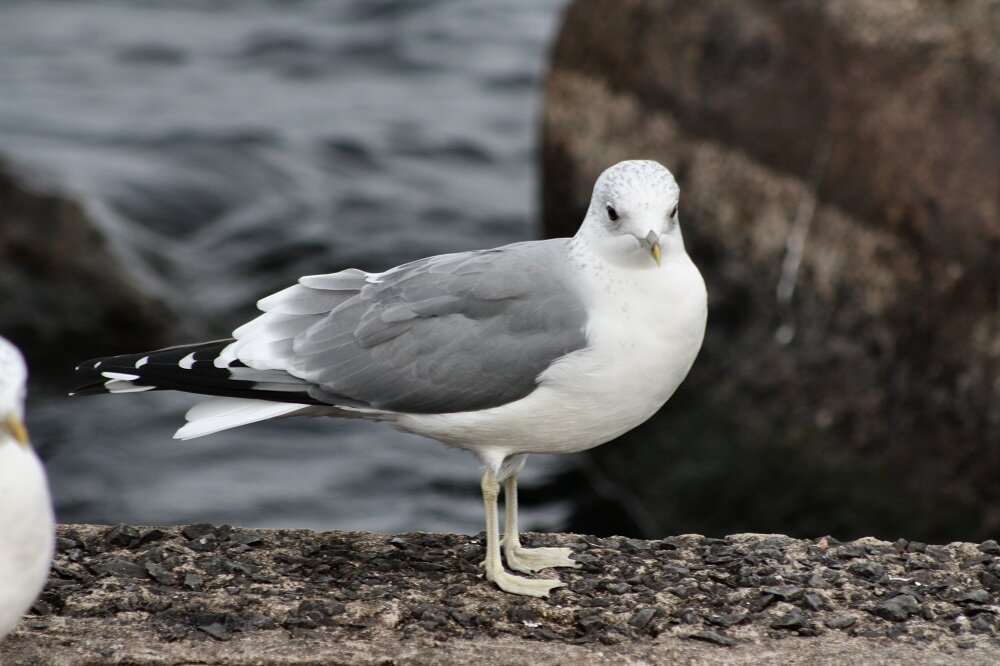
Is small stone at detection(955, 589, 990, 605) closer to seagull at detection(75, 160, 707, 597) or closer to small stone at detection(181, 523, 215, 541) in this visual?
seagull at detection(75, 160, 707, 597)

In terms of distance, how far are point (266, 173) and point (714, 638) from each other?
9.74 m

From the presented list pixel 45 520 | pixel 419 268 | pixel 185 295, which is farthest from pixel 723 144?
pixel 45 520

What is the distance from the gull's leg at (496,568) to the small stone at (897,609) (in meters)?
0.97

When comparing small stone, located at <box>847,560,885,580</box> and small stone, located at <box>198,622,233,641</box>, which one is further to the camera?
small stone, located at <box>847,560,885,580</box>

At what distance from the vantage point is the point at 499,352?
440 cm

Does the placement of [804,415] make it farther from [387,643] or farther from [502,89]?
[502,89]

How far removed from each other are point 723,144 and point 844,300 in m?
1.21

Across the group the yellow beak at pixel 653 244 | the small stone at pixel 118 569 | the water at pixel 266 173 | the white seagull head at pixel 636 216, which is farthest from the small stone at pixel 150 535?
the water at pixel 266 173

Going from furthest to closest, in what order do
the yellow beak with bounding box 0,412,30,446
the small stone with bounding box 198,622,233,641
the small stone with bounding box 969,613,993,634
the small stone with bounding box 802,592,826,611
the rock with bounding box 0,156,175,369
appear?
the rock with bounding box 0,156,175,369 < the small stone with bounding box 802,592,826,611 < the small stone with bounding box 969,613,993,634 < the small stone with bounding box 198,622,233,641 < the yellow beak with bounding box 0,412,30,446

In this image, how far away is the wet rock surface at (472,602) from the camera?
3.93 meters

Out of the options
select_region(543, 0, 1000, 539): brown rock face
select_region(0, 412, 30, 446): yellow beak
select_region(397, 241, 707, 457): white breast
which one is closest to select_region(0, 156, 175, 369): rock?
select_region(543, 0, 1000, 539): brown rock face

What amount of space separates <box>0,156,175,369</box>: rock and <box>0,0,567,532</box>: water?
0.29 meters

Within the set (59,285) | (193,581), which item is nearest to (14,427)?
(193,581)

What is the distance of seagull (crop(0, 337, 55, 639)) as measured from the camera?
3236 millimetres
